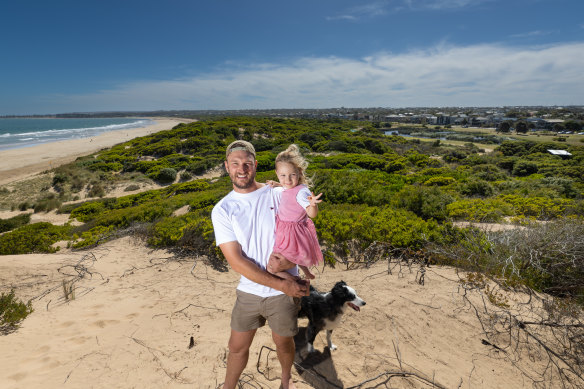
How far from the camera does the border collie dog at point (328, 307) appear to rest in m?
3.03

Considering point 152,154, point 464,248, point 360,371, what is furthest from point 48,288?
point 152,154

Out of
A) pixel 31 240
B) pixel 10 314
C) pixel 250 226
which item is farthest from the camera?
pixel 31 240

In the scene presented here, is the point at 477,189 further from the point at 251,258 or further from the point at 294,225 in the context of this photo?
the point at 251,258

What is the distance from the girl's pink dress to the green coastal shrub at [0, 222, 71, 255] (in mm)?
7849

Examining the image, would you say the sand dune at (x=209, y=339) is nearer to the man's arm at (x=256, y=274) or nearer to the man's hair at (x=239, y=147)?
the man's arm at (x=256, y=274)

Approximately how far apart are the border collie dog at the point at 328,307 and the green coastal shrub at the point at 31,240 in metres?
7.51

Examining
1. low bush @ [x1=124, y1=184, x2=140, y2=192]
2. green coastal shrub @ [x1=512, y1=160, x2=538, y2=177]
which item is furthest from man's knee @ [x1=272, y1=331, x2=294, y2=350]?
green coastal shrub @ [x1=512, y1=160, x2=538, y2=177]

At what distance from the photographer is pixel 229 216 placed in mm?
2105

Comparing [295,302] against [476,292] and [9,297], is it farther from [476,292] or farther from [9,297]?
[9,297]

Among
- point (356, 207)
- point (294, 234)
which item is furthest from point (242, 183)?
point (356, 207)

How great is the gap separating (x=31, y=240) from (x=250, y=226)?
8531 mm

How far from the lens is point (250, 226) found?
2.15m

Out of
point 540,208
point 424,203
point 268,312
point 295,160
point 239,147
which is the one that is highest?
point 239,147

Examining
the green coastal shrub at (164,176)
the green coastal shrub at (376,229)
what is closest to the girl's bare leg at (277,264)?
the green coastal shrub at (376,229)
